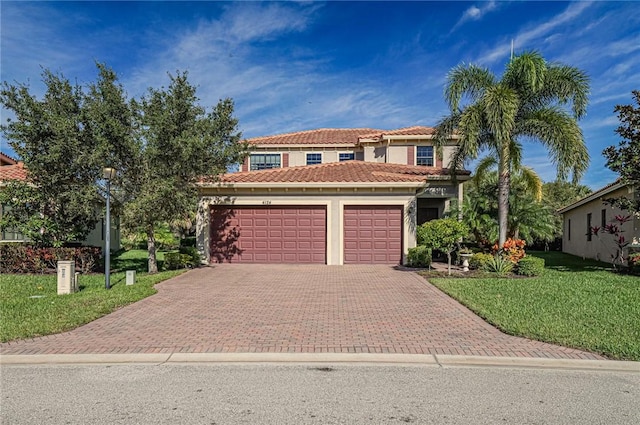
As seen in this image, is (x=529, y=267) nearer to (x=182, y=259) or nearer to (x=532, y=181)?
(x=532, y=181)

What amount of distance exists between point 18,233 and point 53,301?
972cm

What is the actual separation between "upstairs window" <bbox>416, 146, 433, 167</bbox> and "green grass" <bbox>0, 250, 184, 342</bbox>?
48.7 feet

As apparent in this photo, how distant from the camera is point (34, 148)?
13.1 metres

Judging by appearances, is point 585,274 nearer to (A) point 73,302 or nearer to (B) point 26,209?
(A) point 73,302

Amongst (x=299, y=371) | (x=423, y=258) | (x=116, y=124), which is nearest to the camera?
(x=299, y=371)

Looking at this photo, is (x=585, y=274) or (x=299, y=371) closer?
(x=299, y=371)

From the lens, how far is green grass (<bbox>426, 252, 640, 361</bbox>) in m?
6.15

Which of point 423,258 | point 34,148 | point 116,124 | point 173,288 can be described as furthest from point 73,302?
point 423,258

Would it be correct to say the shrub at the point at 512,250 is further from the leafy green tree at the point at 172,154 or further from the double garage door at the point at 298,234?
the leafy green tree at the point at 172,154

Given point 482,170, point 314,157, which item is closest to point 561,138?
point 482,170

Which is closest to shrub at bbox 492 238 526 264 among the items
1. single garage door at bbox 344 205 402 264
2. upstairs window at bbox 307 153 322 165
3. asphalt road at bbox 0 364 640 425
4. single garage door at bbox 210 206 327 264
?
single garage door at bbox 344 205 402 264

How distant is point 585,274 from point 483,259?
3052 mm

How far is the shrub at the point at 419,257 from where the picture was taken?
1549 centimetres

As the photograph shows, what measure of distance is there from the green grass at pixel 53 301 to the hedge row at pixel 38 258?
0.69m
